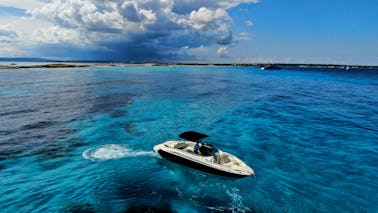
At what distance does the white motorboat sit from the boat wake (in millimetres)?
3244

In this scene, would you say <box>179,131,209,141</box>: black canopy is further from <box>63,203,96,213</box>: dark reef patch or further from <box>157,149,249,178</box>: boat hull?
<box>63,203,96,213</box>: dark reef patch

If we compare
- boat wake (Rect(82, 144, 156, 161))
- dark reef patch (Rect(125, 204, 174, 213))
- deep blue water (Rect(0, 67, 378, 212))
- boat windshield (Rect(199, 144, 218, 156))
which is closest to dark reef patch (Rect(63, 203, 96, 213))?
deep blue water (Rect(0, 67, 378, 212))

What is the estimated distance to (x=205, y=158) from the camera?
949 inches

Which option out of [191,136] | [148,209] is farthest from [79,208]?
[191,136]

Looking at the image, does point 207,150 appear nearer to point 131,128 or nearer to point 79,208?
point 79,208

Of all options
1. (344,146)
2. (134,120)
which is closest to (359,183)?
(344,146)

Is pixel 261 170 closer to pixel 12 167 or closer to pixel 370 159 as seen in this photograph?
pixel 370 159

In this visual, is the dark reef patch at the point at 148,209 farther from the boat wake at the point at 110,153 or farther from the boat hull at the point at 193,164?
the boat wake at the point at 110,153

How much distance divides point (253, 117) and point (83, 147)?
28.6m

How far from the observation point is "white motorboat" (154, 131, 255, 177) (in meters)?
23.3

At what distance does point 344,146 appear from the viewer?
3275 centimetres

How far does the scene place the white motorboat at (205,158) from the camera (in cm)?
2328

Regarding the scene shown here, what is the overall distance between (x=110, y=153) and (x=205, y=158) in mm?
11169

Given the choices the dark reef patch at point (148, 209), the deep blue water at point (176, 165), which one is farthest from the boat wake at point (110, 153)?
the dark reef patch at point (148, 209)
